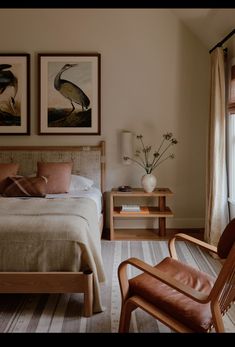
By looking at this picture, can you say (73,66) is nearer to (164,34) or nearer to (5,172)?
(164,34)

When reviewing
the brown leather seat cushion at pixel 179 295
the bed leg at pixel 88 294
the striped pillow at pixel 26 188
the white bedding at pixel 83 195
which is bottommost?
the bed leg at pixel 88 294

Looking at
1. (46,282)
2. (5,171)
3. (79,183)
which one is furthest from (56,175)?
(46,282)

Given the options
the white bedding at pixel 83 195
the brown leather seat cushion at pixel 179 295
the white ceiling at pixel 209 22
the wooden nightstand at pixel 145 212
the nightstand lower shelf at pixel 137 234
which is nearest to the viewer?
the brown leather seat cushion at pixel 179 295

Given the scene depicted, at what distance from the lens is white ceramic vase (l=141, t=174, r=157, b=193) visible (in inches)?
159

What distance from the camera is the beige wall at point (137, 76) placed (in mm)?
4266

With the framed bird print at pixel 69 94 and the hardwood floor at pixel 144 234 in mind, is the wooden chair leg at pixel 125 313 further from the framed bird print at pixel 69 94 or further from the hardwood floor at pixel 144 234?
the framed bird print at pixel 69 94

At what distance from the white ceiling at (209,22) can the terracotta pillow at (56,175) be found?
2.21 m

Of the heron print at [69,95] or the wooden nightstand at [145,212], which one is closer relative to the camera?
the wooden nightstand at [145,212]

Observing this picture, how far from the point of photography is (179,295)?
1820 mm

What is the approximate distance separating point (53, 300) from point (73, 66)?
3.00 m

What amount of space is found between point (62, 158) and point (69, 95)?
852 mm

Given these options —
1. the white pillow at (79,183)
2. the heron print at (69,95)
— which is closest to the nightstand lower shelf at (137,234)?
the white pillow at (79,183)
